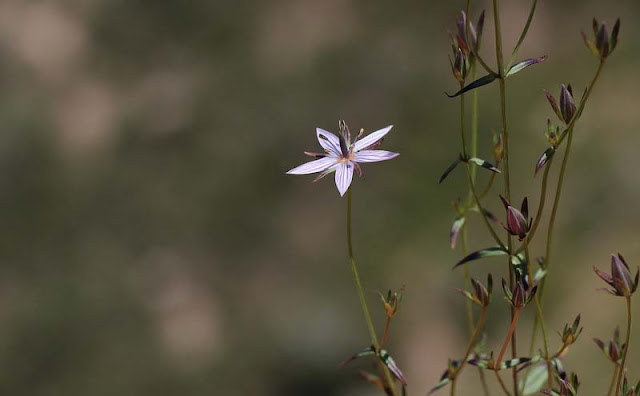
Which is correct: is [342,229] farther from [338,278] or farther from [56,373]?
[56,373]

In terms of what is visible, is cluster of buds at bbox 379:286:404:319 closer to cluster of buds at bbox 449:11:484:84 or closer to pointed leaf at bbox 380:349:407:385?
pointed leaf at bbox 380:349:407:385

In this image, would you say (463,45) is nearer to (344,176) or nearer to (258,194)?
(344,176)

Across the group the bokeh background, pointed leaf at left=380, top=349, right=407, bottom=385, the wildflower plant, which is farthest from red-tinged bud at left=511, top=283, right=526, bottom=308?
the bokeh background

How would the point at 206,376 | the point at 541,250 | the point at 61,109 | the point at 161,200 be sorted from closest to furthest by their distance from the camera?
the point at 541,250, the point at 206,376, the point at 161,200, the point at 61,109

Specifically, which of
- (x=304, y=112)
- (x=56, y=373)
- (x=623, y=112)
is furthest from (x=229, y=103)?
(x=623, y=112)

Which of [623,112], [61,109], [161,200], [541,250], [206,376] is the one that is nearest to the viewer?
[541,250]

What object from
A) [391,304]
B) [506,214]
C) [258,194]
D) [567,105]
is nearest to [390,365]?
[391,304]
